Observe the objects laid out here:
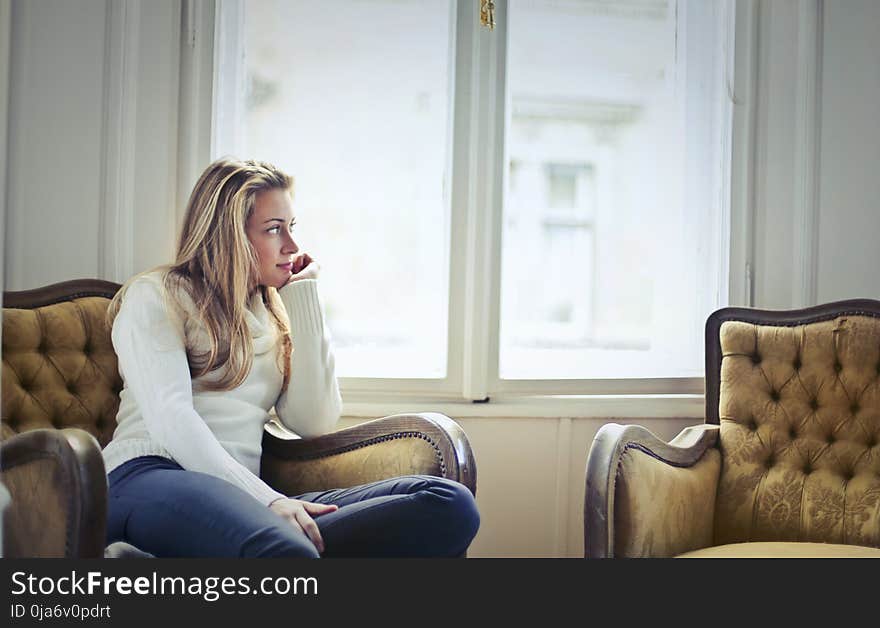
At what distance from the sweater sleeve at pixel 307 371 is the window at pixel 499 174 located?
0.42 meters

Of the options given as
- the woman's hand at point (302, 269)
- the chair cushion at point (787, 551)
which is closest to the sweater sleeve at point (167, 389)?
the woman's hand at point (302, 269)

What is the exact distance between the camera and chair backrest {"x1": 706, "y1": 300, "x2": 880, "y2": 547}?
1863 millimetres

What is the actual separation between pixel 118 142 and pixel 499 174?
37.8 inches

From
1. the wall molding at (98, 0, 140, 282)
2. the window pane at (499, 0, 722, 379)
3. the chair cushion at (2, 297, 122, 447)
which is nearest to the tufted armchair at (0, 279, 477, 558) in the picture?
Result: the chair cushion at (2, 297, 122, 447)

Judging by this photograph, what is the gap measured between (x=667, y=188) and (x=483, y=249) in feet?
1.86

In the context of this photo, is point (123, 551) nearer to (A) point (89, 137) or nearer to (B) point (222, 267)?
(B) point (222, 267)

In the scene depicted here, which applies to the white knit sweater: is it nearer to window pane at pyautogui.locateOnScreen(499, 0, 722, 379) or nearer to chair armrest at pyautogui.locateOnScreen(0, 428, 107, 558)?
chair armrest at pyautogui.locateOnScreen(0, 428, 107, 558)

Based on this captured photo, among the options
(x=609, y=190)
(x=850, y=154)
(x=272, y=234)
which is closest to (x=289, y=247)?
(x=272, y=234)

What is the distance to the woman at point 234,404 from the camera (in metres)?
1.37

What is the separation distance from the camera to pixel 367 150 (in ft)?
7.31

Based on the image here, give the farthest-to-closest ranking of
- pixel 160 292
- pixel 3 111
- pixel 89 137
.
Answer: pixel 89 137, pixel 160 292, pixel 3 111

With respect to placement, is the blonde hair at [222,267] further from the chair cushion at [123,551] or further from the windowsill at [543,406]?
the windowsill at [543,406]

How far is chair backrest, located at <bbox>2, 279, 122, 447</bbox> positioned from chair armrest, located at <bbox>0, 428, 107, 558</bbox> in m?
0.53

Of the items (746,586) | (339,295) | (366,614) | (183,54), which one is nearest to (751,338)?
(746,586)
